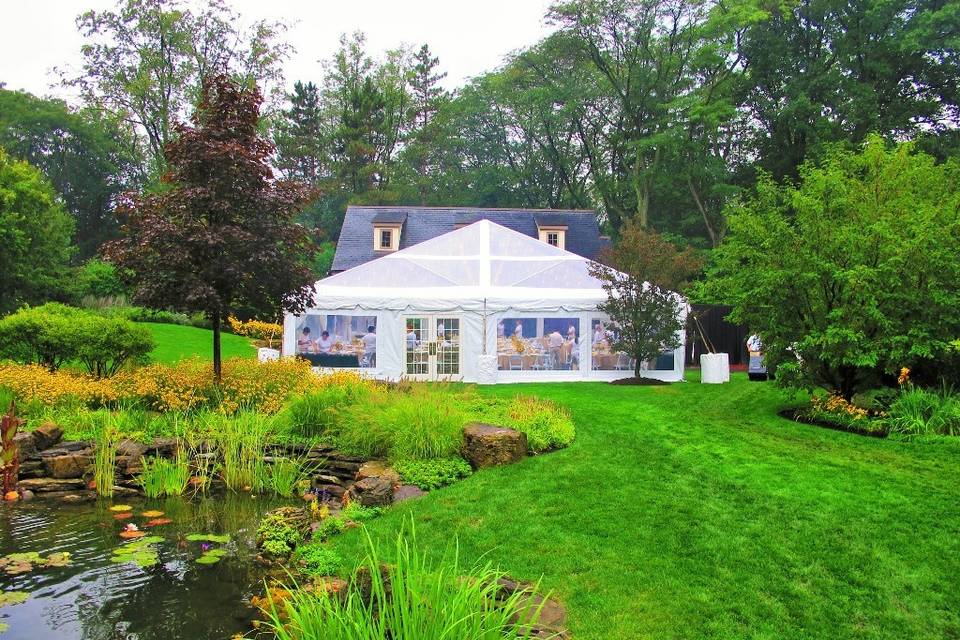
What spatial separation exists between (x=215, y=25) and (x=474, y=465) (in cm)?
2977

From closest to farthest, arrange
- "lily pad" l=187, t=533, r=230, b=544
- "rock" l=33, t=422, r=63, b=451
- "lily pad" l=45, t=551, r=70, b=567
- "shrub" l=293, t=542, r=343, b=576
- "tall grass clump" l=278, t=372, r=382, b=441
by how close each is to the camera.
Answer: "shrub" l=293, t=542, r=343, b=576
"lily pad" l=45, t=551, r=70, b=567
"lily pad" l=187, t=533, r=230, b=544
"rock" l=33, t=422, r=63, b=451
"tall grass clump" l=278, t=372, r=382, b=441

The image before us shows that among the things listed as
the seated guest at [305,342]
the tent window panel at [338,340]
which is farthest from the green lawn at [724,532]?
the seated guest at [305,342]

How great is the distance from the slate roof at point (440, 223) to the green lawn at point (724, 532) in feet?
67.1

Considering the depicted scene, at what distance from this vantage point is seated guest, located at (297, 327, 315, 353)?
1520cm

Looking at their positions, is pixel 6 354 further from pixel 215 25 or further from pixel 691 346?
pixel 215 25

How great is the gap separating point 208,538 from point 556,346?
10887 mm

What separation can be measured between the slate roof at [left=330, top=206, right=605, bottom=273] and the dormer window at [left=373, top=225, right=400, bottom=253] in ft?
0.75

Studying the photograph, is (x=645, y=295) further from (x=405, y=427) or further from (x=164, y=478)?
(x=164, y=478)

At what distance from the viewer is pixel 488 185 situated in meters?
37.3

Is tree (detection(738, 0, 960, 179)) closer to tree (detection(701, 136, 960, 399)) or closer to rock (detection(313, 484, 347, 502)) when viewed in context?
tree (detection(701, 136, 960, 399))

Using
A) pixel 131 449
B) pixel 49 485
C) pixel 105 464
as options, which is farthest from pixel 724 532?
pixel 49 485

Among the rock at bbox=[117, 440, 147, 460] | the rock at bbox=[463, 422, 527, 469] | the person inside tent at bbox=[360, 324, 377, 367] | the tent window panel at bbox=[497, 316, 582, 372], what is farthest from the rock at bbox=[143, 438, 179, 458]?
the tent window panel at bbox=[497, 316, 582, 372]

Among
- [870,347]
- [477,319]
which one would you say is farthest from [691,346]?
[870,347]

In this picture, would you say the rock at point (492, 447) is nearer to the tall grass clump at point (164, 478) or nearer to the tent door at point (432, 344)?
the tall grass clump at point (164, 478)
